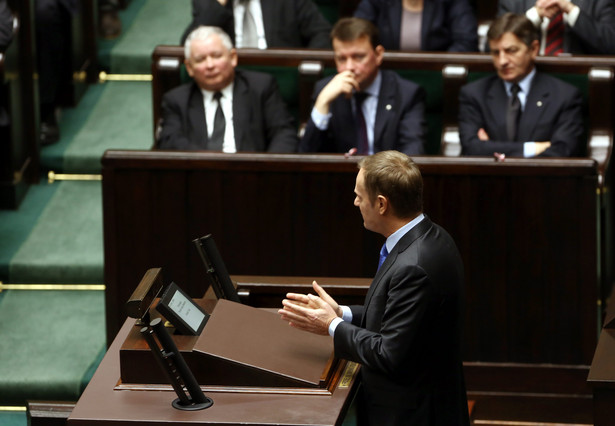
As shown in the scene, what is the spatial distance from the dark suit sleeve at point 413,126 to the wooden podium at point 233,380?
4.77 feet

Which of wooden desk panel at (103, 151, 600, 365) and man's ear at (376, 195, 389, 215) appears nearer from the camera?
man's ear at (376, 195, 389, 215)

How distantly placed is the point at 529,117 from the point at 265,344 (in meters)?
1.75

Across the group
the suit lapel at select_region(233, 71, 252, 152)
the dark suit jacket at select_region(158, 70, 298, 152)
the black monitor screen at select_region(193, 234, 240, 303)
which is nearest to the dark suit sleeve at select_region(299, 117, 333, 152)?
the dark suit jacket at select_region(158, 70, 298, 152)

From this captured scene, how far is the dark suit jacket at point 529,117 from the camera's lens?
3.62 metres

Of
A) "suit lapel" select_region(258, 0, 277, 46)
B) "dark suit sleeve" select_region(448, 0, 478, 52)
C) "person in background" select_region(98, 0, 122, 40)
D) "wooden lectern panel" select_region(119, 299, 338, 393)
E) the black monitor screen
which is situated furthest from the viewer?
"person in background" select_region(98, 0, 122, 40)

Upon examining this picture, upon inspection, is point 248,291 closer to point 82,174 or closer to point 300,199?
point 300,199

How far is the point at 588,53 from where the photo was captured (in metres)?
4.12

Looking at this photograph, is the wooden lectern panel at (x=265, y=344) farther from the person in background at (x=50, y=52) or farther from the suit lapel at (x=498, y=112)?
the person in background at (x=50, y=52)

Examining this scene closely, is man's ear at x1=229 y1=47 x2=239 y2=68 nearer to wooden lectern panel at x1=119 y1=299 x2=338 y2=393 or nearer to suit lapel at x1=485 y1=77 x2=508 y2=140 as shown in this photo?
suit lapel at x1=485 y1=77 x2=508 y2=140

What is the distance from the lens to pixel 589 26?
4027mm

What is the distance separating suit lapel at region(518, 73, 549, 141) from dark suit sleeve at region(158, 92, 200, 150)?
103cm

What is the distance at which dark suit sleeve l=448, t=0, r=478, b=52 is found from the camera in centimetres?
430

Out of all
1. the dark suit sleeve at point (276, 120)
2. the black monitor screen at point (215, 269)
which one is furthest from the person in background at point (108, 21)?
the black monitor screen at point (215, 269)

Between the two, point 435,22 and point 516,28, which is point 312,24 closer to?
point 435,22
